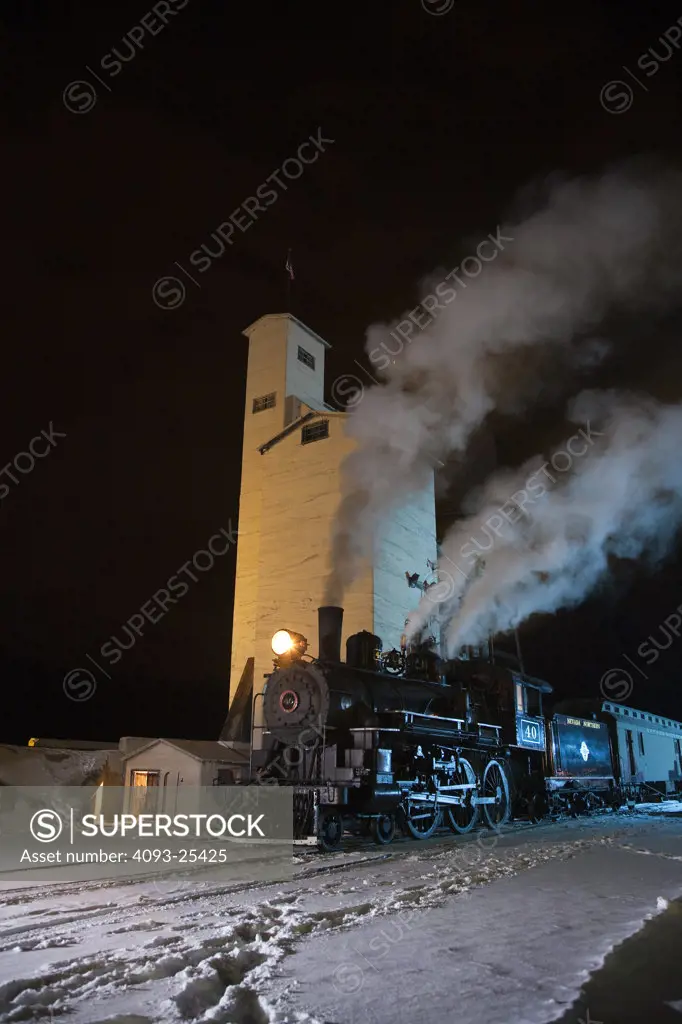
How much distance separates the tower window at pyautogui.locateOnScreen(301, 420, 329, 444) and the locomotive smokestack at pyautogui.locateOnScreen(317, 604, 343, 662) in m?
10.6

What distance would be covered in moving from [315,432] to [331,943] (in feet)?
62.9

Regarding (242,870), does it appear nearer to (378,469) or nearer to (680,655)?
(378,469)

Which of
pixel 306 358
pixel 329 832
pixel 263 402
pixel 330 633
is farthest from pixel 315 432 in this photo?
pixel 329 832

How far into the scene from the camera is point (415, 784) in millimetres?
11641

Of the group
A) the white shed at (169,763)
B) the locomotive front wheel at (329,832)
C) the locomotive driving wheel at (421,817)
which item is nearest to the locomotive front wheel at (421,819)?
the locomotive driving wheel at (421,817)

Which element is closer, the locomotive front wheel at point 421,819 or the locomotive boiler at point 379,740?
the locomotive boiler at point 379,740

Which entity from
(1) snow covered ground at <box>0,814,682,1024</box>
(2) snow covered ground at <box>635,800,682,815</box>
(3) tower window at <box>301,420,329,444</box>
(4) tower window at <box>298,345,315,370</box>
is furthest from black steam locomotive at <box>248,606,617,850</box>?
(4) tower window at <box>298,345,315,370</box>

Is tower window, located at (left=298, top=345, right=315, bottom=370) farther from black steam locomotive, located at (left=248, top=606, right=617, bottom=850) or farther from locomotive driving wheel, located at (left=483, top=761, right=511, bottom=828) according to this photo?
locomotive driving wheel, located at (left=483, top=761, right=511, bottom=828)

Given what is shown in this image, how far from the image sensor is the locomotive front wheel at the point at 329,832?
33.6 ft

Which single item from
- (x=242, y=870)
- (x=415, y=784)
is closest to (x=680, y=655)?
(x=415, y=784)

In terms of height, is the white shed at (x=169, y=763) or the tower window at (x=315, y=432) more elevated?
the tower window at (x=315, y=432)

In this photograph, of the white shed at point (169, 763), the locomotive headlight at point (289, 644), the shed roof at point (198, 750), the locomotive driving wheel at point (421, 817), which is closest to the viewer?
the locomotive driving wheel at point (421, 817)

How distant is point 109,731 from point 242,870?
29617mm

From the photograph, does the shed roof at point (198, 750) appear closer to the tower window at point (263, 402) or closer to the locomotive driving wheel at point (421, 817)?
the locomotive driving wheel at point (421, 817)
